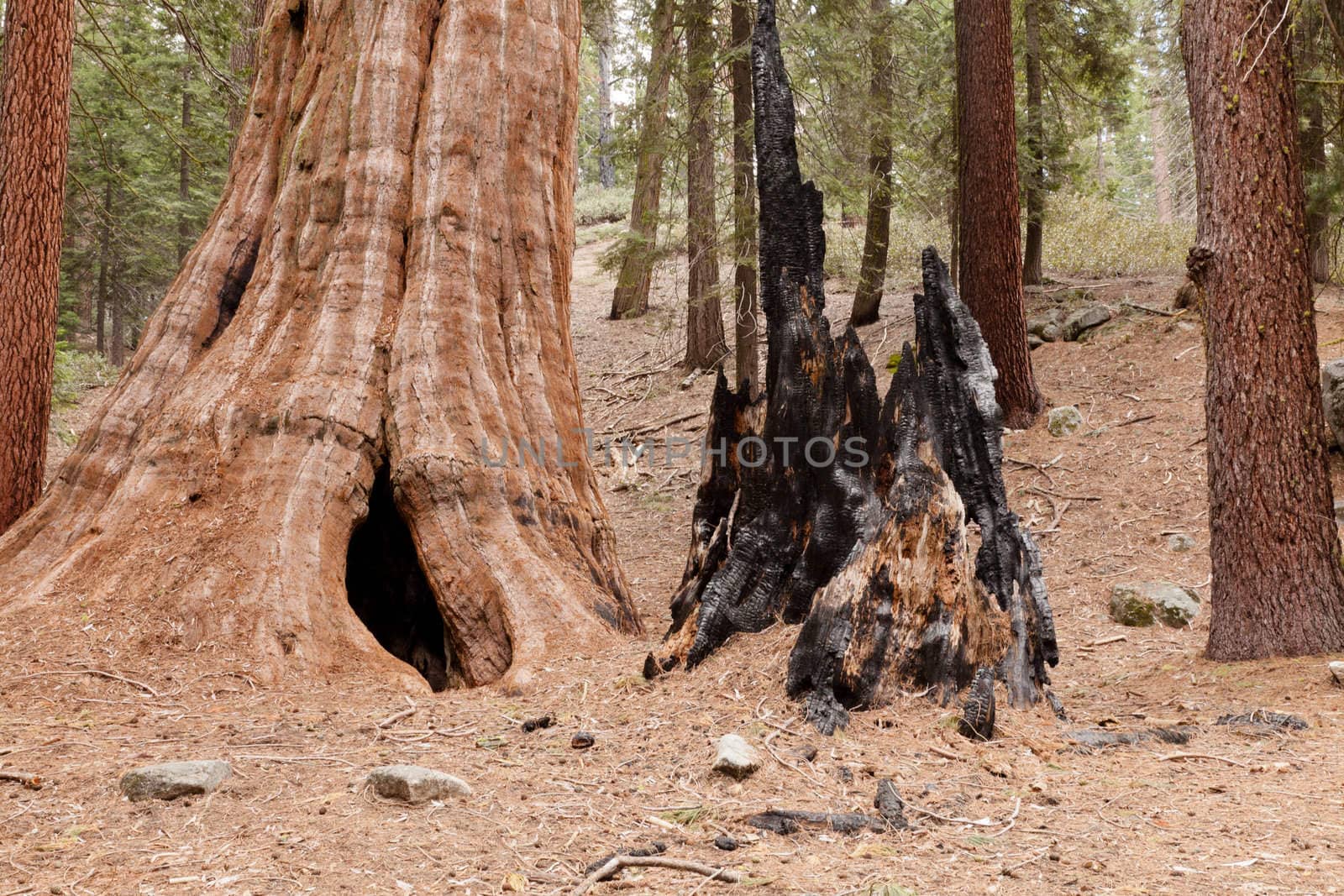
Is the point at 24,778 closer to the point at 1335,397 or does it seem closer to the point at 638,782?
the point at 638,782

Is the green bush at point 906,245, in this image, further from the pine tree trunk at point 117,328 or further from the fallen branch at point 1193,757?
the pine tree trunk at point 117,328

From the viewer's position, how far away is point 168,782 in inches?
123

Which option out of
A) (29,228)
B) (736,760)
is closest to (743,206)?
(29,228)

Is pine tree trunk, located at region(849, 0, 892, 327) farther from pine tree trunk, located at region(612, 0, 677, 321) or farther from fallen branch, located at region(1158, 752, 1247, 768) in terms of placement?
fallen branch, located at region(1158, 752, 1247, 768)

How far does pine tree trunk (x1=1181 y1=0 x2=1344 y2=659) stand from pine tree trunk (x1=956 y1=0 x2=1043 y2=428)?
4.73 m

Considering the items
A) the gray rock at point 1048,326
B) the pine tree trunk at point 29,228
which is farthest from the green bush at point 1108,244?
the pine tree trunk at point 29,228

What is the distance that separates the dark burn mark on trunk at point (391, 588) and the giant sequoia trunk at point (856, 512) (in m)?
2.06

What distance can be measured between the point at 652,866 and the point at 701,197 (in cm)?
1065

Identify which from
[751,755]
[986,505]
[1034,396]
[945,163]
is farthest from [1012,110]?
[751,755]

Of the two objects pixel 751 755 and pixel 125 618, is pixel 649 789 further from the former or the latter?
pixel 125 618

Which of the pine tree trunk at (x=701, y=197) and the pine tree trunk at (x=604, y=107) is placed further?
the pine tree trunk at (x=604, y=107)

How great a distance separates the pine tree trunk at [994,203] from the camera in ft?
33.1

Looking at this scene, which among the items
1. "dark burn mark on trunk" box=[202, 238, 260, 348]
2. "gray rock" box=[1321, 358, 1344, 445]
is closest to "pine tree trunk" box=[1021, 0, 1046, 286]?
"gray rock" box=[1321, 358, 1344, 445]

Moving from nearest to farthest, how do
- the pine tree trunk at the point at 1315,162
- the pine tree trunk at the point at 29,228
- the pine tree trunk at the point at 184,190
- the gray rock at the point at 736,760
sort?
the gray rock at the point at 736,760, the pine tree trunk at the point at 29,228, the pine tree trunk at the point at 1315,162, the pine tree trunk at the point at 184,190
